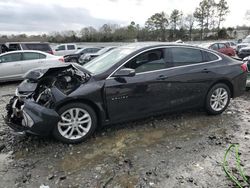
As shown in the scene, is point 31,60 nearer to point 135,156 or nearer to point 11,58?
point 11,58

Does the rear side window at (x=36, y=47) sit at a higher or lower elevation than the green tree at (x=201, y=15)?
lower

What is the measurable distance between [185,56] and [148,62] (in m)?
0.83

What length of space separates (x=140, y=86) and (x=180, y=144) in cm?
113

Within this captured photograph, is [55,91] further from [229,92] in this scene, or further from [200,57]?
[229,92]

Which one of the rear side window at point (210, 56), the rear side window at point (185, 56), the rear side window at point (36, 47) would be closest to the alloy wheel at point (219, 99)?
the rear side window at point (210, 56)

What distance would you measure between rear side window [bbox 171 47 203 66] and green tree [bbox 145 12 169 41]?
48659mm

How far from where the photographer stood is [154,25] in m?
52.8

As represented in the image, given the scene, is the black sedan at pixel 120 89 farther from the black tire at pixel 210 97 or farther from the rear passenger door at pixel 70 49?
the rear passenger door at pixel 70 49

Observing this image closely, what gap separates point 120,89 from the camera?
13.1 ft

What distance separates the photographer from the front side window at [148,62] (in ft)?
13.8

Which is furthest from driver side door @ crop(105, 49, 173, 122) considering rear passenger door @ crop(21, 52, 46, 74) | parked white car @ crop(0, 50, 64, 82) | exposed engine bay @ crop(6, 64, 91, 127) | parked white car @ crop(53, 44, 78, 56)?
parked white car @ crop(53, 44, 78, 56)

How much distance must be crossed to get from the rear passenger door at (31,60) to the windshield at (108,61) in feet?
20.0

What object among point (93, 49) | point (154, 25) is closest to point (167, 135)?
point (93, 49)

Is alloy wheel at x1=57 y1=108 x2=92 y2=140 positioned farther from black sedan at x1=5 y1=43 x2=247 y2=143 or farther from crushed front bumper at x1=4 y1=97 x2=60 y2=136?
crushed front bumper at x1=4 y1=97 x2=60 y2=136
